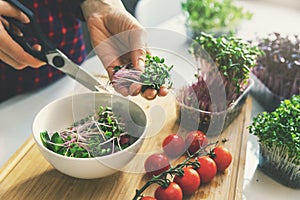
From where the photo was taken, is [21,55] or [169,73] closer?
[169,73]

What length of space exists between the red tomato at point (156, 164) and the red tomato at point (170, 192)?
2.5 inches

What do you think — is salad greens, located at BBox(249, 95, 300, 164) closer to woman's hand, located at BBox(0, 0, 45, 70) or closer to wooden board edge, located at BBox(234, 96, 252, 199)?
wooden board edge, located at BBox(234, 96, 252, 199)

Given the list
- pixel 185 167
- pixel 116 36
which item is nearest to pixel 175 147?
pixel 185 167

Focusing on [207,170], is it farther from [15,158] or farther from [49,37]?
[49,37]

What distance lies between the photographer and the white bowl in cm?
91

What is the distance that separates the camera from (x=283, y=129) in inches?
38.6

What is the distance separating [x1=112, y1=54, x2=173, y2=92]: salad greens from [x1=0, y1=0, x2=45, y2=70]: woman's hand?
0.26 m

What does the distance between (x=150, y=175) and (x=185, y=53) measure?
330 millimetres

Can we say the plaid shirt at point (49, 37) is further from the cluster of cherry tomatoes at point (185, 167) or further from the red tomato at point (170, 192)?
the red tomato at point (170, 192)

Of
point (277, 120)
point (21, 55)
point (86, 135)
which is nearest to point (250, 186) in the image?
point (277, 120)

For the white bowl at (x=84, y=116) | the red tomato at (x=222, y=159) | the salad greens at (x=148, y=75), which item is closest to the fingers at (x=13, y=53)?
the white bowl at (x=84, y=116)

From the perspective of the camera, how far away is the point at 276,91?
1.23 metres

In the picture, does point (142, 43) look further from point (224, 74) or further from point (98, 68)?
point (224, 74)

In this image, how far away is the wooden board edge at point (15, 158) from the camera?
1014 mm
